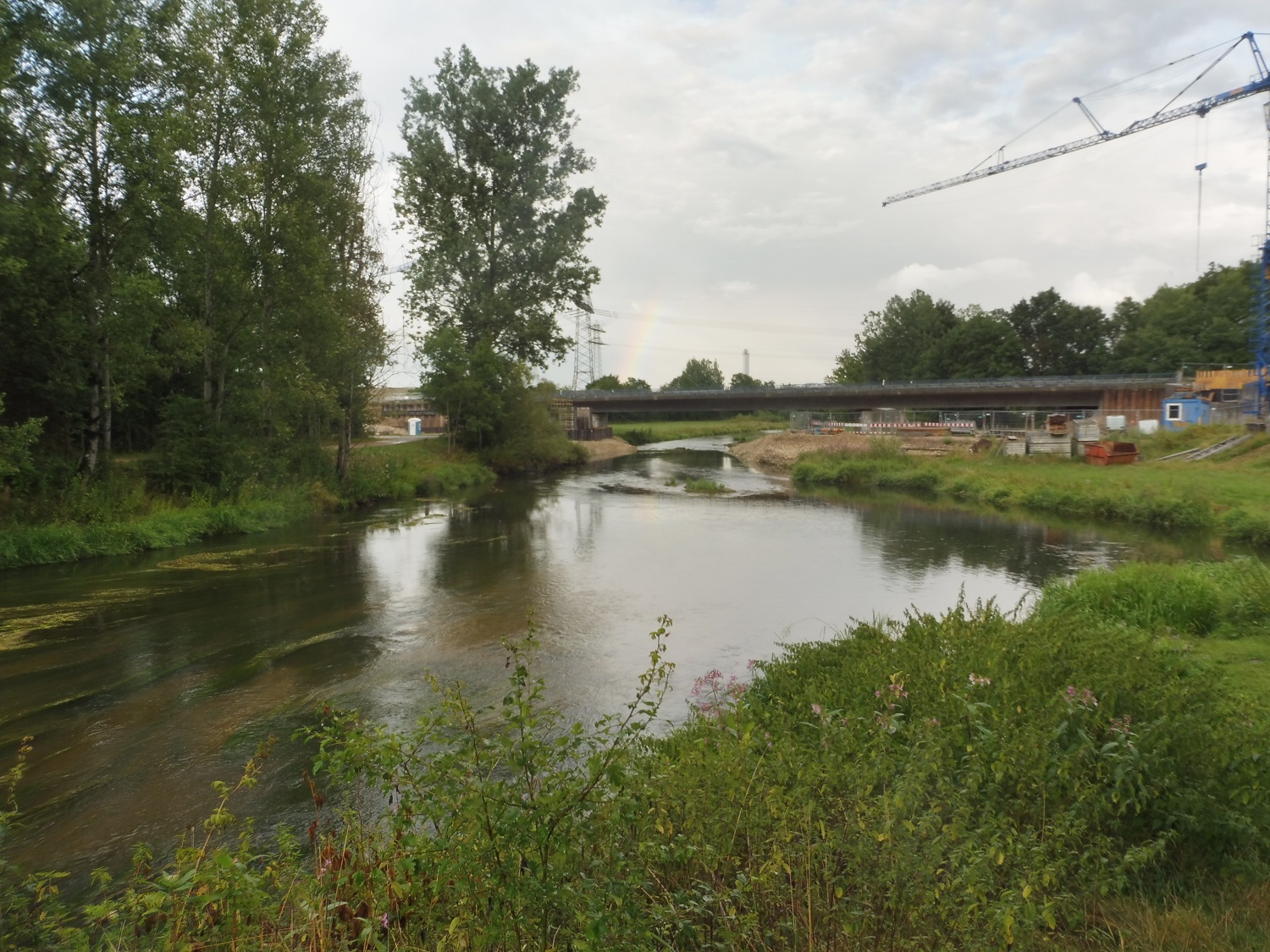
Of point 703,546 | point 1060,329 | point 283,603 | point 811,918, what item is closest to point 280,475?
point 283,603

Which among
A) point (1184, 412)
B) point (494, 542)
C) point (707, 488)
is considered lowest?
point (494, 542)

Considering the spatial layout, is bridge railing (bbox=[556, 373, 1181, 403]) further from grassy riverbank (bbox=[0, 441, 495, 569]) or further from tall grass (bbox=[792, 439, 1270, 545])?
grassy riverbank (bbox=[0, 441, 495, 569])

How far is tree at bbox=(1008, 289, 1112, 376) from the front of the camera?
7669 centimetres

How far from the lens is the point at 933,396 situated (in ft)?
186

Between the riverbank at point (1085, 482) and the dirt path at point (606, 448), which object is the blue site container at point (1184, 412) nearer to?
the riverbank at point (1085, 482)

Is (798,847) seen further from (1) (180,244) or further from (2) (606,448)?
(2) (606,448)

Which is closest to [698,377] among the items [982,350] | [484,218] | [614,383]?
[614,383]

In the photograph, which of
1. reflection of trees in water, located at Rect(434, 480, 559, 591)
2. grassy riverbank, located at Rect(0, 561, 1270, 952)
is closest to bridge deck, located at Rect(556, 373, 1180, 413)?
reflection of trees in water, located at Rect(434, 480, 559, 591)

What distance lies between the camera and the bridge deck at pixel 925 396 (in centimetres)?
5038

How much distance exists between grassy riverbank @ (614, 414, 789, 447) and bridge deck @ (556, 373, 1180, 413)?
11.8 meters

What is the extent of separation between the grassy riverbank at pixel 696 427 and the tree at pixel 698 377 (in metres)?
39.1

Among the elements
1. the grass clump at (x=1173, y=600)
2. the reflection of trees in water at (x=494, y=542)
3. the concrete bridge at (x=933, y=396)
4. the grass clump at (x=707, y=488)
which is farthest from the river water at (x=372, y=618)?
the concrete bridge at (x=933, y=396)

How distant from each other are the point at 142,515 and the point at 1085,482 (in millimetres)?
26528

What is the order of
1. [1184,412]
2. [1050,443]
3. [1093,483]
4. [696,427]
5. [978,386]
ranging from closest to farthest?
[1093,483]
[1050,443]
[1184,412]
[978,386]
[696,427]
